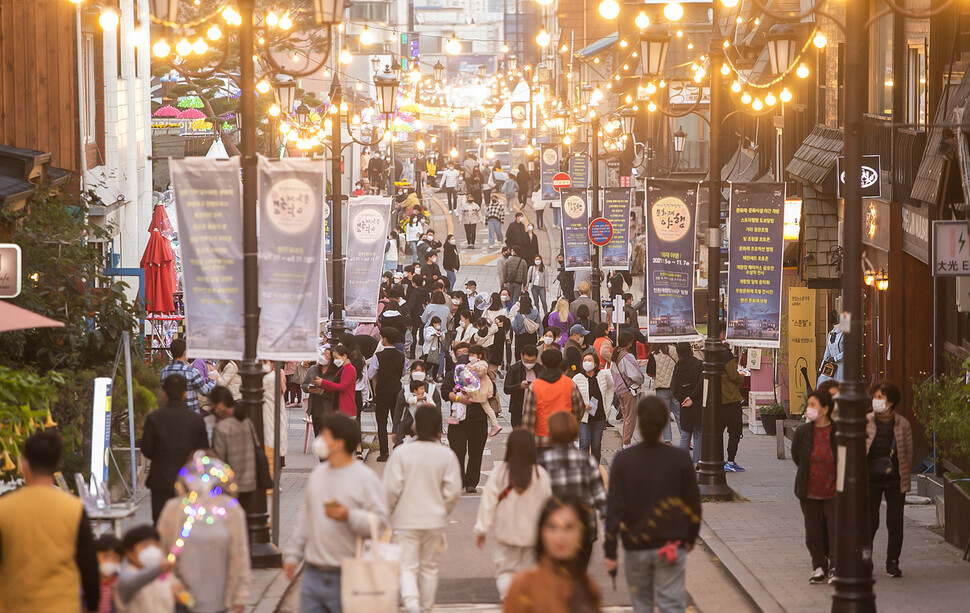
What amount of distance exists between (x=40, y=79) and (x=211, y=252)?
10.3 m

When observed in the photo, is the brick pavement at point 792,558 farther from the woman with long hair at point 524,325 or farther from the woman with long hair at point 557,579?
the woman with long hair at point 524,325

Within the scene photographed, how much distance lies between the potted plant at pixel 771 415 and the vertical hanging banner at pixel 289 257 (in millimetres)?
12476

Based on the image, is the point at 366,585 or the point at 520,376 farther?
the point at 520,376

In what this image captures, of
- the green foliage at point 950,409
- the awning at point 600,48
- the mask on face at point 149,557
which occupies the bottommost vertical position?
the mask on face at point 149,557

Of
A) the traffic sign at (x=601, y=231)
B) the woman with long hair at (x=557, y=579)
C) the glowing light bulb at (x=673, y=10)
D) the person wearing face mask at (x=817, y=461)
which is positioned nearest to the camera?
the woman with long hair at (x=557, y=579)

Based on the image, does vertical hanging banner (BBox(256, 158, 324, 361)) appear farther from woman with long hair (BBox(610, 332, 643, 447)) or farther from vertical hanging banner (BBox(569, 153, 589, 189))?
vertical hanging banner (BBox(569, 153, 589, 189))

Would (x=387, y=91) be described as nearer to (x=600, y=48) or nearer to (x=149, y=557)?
(x=149, y=557)

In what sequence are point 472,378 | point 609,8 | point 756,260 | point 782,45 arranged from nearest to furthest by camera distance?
point 756,260, point 472,378, point 609,8, point 782,45

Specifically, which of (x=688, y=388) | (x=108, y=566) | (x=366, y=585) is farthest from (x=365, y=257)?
(x=108, y=566)

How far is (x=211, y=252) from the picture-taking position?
13.0 m

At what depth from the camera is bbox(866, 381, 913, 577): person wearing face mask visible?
1259 cm

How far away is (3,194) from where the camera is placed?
1616 centimetres

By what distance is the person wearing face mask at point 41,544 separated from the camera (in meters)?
7.48

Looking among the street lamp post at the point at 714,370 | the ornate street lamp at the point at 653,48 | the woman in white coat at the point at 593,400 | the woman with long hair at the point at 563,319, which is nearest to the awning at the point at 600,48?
the woman with long hair at the point at 563,319
